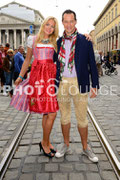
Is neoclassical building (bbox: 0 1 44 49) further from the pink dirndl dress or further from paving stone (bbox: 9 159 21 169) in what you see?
paving stone (bbox: 9 159 21 169)

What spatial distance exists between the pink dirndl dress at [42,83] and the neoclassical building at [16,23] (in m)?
86.3

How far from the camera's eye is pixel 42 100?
3.24m

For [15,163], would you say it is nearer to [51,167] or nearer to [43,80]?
[51,167]

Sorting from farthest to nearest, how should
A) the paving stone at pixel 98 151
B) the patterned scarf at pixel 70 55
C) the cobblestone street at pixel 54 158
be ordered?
the paving stone at pixel 98 151, the patterned scarf at pixel 70 55, the cobblestone street at pixel 54 158

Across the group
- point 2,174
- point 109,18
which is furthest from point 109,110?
point 109,18

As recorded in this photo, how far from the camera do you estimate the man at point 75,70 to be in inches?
122

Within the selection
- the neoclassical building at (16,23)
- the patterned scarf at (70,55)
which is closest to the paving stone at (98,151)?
the patterned scarf at (70,55)

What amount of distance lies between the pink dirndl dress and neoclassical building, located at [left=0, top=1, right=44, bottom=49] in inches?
3396

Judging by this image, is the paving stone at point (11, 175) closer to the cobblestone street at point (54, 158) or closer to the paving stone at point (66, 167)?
the cobblestone street at point (54, 158)

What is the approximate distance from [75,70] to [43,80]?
48 centimetres

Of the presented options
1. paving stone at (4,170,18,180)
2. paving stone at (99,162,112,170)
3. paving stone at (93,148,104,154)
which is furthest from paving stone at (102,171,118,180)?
paving stone at (4,170,18,180)

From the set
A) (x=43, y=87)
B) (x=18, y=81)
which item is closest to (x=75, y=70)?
(x=43, y=87)

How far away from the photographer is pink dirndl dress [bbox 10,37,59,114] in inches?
127

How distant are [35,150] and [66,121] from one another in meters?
0.76
